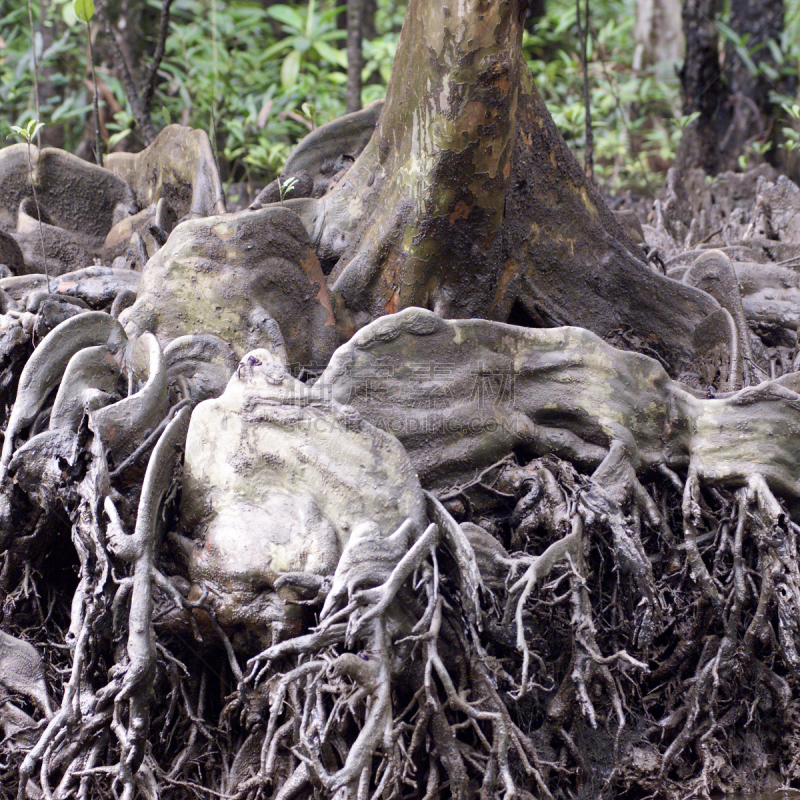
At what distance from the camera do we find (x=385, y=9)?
35.0 feet

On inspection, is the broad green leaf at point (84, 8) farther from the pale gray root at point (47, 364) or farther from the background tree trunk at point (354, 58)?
the background tree trunk at point (354, 58)

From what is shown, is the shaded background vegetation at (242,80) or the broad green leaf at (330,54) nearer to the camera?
the shaded background vegetation at (242,80)

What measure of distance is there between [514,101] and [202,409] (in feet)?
4.69

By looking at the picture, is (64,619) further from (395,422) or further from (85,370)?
(395,422)

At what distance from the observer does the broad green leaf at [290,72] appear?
24.8ft

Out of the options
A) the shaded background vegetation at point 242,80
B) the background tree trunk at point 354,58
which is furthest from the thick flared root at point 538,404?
the background tree trunk at point 354,58

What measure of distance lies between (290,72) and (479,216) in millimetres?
5032

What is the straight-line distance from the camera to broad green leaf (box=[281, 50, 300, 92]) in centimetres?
755

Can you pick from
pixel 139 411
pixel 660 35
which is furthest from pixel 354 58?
pixel 660 35

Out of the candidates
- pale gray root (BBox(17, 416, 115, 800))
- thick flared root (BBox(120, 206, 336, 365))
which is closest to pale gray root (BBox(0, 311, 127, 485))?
thick flared root (BBox(120, 206, 336, 365))

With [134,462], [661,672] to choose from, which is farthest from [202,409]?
[661,672]

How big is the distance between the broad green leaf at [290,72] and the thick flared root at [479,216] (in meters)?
4.14

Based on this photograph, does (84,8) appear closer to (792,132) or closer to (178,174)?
(178,174)

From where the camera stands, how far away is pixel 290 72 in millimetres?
7582
